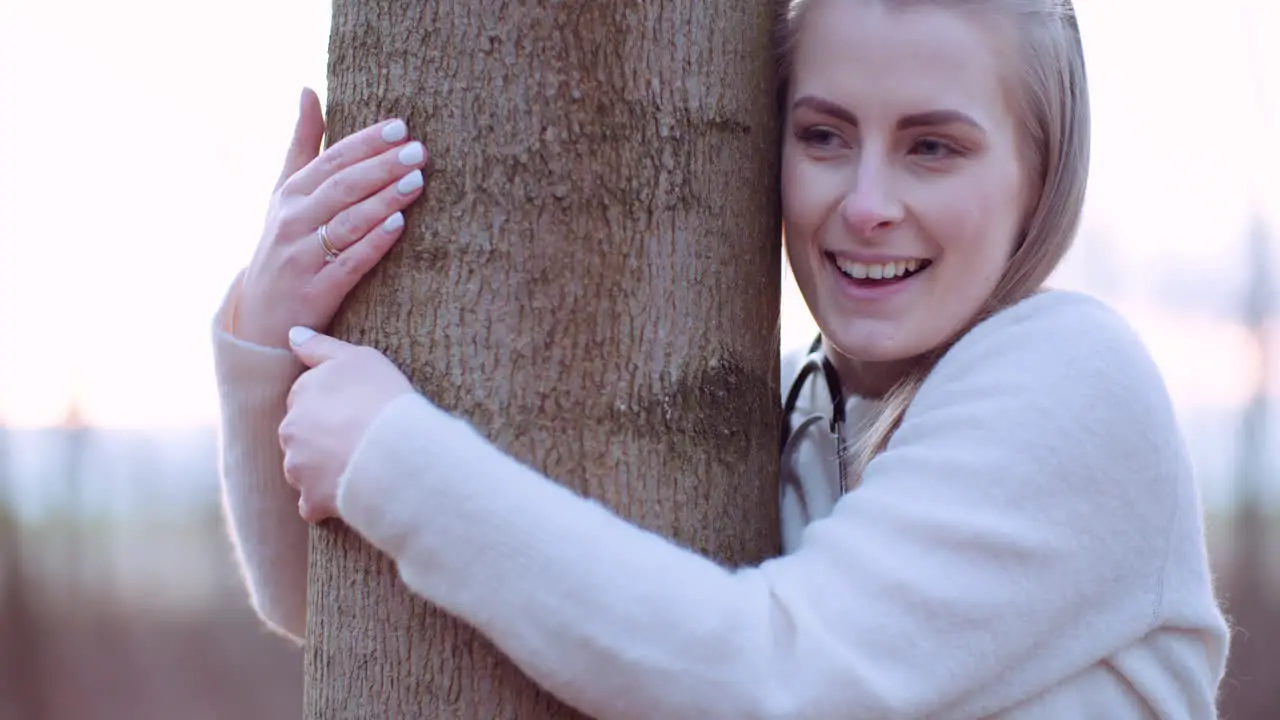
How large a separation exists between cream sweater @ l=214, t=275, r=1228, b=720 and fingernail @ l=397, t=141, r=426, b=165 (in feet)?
0.72

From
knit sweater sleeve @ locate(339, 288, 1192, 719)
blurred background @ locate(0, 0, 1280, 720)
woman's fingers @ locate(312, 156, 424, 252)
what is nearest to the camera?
knit sweater sleeve @ locate(339, 288, 1192, 719)

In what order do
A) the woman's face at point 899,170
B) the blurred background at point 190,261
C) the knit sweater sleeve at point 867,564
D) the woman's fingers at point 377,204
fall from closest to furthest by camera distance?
the knit sweater sleeve at point 867,564 < the woman's fingers at point 377,204 < the woman's face at point 899,170 < the blurred background at point 190,261

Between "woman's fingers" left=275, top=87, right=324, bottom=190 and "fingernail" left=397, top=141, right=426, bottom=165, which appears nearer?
"fingernail" left=397, top=141, right=426, bottom=165

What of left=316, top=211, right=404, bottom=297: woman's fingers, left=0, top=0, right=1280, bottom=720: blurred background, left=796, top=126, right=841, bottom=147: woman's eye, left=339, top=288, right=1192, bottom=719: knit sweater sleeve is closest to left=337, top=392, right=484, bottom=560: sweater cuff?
left=339, top=288, right=1192, bottom=719: knit sweater sleeve

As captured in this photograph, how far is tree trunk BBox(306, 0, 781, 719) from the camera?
106 centimetres

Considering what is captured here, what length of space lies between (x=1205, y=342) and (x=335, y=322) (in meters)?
4.29

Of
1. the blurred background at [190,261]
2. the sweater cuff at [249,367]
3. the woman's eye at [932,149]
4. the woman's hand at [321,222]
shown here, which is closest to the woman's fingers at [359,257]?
the woman's hand at [321,222]

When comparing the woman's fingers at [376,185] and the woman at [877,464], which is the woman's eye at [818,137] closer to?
the woman at [877,464]

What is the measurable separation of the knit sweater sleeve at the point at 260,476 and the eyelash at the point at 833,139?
0.58 m

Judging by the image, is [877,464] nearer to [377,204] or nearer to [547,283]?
[547,283]

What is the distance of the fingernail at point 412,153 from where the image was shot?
3.55 ft

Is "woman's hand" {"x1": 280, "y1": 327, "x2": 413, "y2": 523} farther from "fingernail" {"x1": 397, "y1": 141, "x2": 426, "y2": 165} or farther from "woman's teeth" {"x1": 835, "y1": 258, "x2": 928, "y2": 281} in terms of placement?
"woman's teeth" {"x1": 835, "y1": 258, "x2": 928, "y2": 281}

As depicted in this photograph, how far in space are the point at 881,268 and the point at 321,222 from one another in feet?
1.88

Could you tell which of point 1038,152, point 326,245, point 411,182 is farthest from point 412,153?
point 1038,152
